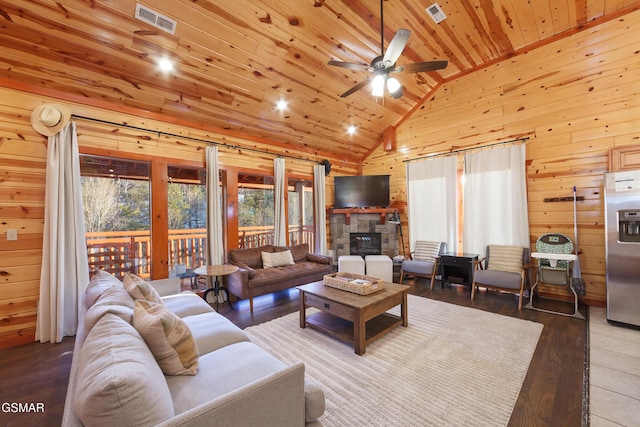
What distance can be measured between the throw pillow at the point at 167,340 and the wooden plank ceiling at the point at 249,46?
114 inches

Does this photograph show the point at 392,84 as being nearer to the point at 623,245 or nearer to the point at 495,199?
the point at 495,199

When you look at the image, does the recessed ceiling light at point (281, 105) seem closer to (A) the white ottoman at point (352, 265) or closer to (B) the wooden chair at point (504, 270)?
(A) the white ottoman at point (352, 265)

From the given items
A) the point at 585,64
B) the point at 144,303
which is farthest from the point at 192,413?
the point at 585,64

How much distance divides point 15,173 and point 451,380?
188 inches

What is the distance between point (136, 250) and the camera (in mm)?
3793

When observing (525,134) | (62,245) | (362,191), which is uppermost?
(525,134)

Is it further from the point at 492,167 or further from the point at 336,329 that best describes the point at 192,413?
the point at 492,167

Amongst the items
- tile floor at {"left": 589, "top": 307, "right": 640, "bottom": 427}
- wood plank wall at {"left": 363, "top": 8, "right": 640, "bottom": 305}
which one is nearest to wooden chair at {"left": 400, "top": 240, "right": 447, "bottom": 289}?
wood plank wall at {"left": 363, "top": 8, "right": 640, "bottom": 305}

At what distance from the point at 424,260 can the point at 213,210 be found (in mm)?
3944

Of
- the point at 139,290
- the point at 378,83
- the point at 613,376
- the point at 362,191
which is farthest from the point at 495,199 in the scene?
the point at 139,290

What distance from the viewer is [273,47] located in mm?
3396

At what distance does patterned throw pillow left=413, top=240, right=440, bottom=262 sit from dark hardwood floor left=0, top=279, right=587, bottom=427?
61.8 inches

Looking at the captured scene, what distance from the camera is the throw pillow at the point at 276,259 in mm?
4453

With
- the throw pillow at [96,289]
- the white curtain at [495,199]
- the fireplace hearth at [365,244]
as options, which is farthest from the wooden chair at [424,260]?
the throw pillow at [96,289]
